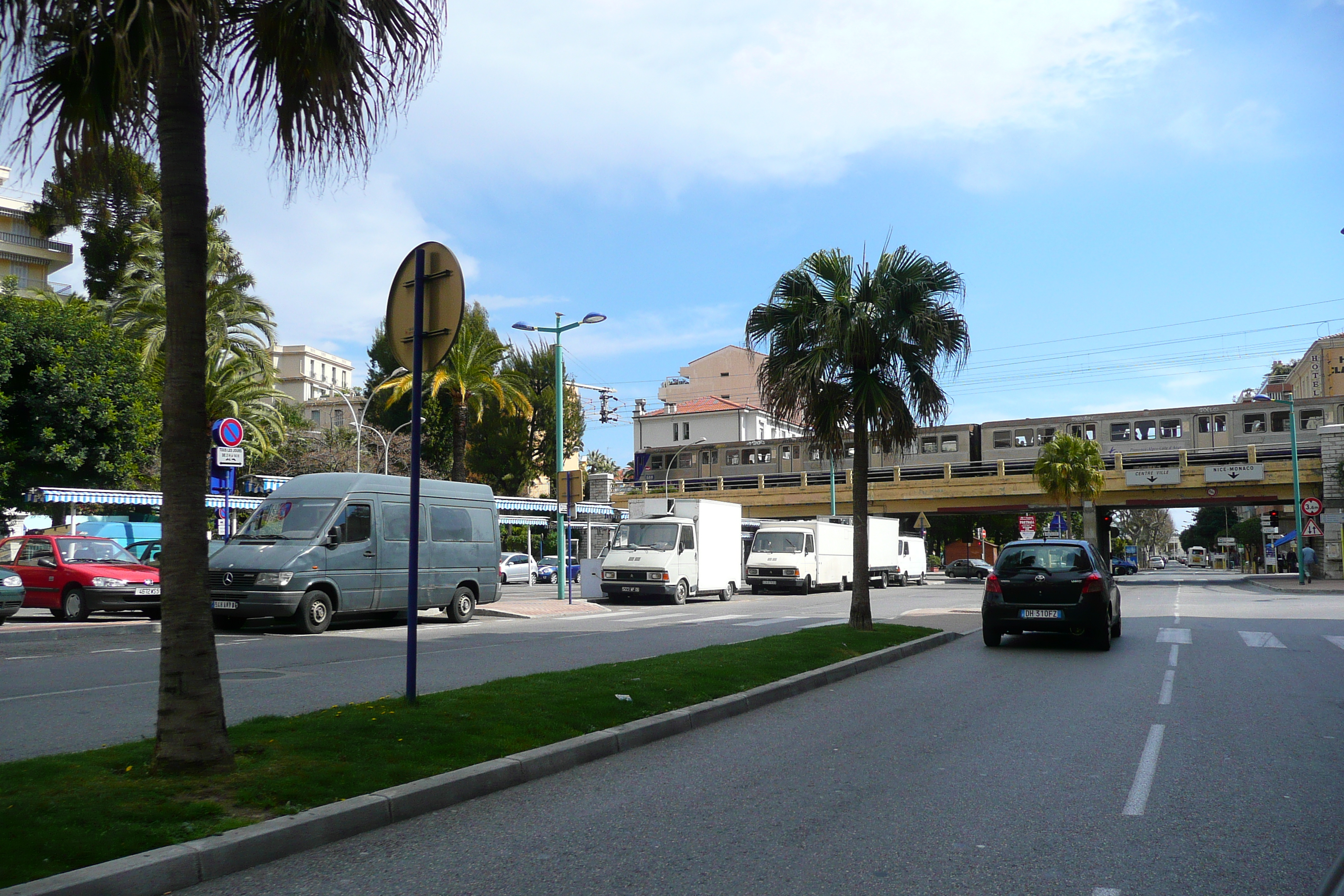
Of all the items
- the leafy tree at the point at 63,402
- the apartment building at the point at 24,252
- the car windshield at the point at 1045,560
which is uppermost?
the apartment building at the point at 24,252

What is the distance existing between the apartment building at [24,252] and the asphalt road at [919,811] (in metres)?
62.7

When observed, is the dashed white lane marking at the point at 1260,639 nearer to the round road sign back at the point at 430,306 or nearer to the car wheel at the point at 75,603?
the round road sign back at the point at 430,306

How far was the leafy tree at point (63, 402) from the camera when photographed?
26.2m

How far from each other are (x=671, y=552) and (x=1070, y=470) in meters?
27.8

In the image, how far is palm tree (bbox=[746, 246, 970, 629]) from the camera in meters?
15.0

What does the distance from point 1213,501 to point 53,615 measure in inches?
2023

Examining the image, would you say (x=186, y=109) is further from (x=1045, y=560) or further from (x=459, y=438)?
(x=459, y=438)

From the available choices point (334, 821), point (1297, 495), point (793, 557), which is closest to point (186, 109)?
point (334, 821)

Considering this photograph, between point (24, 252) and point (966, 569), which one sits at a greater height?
point (24, 252)

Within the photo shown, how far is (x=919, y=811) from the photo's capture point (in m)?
5.56

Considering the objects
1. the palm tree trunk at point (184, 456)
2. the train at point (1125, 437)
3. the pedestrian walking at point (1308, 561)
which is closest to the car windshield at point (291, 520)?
the palm tree trunk at point (184, 456)

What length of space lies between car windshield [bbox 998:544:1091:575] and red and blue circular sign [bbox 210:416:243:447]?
43.3 feet

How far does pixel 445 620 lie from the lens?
2020cm

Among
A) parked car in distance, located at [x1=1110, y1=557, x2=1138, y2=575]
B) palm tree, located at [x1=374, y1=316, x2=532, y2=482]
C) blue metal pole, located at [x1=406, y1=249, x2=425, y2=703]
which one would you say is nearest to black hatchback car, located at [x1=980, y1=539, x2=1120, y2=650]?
blue metal pole, located at [x1=406, y1=249, x2=425, y2=703]
